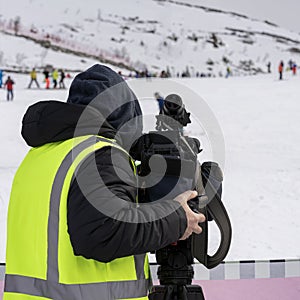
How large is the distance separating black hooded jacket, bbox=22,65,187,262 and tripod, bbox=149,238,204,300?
0.12 meters

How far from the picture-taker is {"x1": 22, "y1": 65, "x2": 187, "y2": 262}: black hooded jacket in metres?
0.66

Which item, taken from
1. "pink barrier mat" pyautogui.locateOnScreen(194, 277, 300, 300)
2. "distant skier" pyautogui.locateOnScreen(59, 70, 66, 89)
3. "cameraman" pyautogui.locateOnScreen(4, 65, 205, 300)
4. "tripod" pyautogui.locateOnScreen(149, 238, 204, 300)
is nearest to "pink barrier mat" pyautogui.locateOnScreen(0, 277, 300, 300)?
"pink barrier mat" pyautogui.locateOnScreen(194, 277, 300, 300)

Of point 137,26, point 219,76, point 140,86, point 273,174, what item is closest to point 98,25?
point 137,26

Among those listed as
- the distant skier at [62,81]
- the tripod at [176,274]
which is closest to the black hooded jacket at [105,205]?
the tripod at [176,274]

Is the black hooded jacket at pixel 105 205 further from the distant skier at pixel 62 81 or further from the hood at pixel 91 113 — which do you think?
the distant skier at pixel 62 81

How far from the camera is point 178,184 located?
0.73m

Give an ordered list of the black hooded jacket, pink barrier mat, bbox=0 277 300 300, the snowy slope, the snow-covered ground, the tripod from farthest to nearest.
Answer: the snowy slope → the snow-covered ground → pink barrier mat, bbox=0 277 300 300 → the tripod → the black hooded jacket

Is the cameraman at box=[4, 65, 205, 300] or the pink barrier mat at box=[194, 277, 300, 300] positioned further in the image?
the pink barrier mat at box=[194, 277, 300, 300]

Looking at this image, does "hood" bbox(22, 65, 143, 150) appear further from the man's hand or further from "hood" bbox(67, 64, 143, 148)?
the man's hand

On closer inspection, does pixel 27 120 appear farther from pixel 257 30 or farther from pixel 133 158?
pixel 257 30

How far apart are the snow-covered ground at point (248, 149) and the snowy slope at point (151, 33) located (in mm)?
3107

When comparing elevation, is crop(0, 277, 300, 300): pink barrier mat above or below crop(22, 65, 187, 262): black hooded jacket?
below

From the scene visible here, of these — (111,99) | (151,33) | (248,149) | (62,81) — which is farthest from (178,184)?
(151,33)

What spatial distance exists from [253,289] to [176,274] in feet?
4.02
